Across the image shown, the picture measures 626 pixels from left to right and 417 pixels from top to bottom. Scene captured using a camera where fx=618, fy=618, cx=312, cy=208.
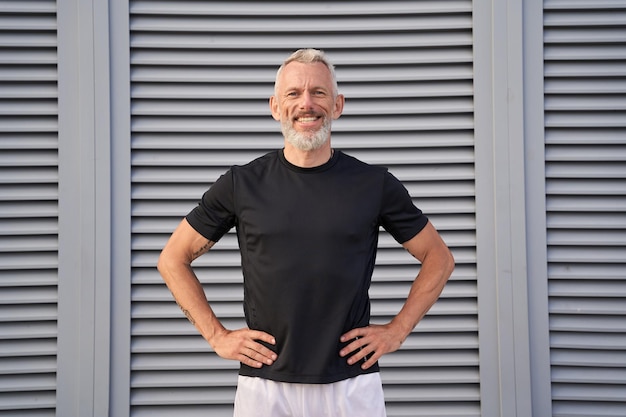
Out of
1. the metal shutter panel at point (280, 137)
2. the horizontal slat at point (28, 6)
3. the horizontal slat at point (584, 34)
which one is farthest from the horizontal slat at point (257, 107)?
the horizontal slat at point (28, 6)

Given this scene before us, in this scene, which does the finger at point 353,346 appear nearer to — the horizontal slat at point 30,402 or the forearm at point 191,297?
the forearm at point 191,297

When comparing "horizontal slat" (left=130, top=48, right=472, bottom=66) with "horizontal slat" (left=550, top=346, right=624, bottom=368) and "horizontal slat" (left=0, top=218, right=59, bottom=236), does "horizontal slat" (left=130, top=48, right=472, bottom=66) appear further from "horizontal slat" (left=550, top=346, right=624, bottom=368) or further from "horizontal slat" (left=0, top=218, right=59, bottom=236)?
"horizontal slat" (left=550, top=346, right=624, bottom=368)

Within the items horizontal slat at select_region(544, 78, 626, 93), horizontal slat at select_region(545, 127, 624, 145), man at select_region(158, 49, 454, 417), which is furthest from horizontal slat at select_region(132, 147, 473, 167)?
man at select_region(158, 49, 454, 417)

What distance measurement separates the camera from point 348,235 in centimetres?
199

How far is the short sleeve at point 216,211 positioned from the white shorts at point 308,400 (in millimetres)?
540

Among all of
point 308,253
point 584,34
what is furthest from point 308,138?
point 584,34

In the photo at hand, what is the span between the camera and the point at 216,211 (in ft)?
7.05

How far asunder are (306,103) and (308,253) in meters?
0.50

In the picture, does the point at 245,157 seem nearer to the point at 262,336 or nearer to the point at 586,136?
the point at 262,336

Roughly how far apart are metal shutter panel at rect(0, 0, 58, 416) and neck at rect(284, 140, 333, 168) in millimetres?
1692

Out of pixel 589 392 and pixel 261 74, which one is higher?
pixel 261 74

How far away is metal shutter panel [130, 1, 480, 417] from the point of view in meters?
3.23

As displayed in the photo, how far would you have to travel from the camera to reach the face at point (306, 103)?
2053mm

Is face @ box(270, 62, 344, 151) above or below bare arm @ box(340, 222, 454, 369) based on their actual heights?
above
